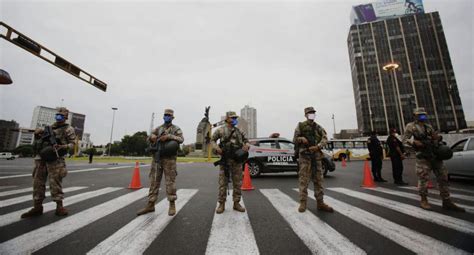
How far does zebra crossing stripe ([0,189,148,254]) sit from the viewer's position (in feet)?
7.47

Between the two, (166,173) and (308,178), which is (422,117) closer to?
(308,178)

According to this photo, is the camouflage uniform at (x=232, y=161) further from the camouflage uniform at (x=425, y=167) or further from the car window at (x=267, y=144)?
the car window at (x=267, y=144)

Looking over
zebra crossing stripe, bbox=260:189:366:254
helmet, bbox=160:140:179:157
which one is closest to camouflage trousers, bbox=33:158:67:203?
helmet, bbox=160:140:179:157

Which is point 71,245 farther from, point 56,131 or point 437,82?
point 437,82

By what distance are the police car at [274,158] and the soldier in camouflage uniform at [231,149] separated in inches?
189

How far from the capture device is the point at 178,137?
4133mm

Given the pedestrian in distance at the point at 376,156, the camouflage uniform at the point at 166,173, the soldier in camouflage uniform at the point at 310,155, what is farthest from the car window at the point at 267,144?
the camouflage uniform at the point at 166,173

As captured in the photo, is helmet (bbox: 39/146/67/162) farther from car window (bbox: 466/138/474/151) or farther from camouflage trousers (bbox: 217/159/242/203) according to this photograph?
car window (bbox: 466/138/474/151)

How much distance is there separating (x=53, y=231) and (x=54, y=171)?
140 centimetres

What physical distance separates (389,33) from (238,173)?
318 feet

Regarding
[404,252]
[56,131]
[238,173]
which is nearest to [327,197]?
[238,173]

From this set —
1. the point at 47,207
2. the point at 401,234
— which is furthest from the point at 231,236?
the point at 47,207

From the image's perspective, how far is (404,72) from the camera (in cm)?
7044

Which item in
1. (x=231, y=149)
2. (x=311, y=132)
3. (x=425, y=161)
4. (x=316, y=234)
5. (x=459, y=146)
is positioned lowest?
(x=316, y=234)
